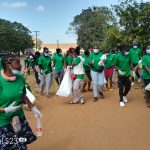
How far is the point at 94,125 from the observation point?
976 cm

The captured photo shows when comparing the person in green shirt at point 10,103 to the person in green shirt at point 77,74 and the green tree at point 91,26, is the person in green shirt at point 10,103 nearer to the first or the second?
the person in green shirt at point 77,74

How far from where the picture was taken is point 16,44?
80.2m

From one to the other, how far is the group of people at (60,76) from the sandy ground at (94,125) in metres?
0.61

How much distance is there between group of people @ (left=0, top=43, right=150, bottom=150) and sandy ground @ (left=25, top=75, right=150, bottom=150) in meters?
0.61

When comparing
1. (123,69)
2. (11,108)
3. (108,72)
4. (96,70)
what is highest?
(11,108)

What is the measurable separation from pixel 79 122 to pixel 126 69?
2.78m

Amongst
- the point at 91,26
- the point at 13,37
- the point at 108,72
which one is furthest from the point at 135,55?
the point at 13,37

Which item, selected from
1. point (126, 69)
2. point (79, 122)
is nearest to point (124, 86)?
point (126, 69)

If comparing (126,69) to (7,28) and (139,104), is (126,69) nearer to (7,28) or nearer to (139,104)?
(139,104)

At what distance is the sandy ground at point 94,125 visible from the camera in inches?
321

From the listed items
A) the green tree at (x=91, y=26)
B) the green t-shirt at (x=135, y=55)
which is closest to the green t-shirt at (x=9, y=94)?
the green t-shirt at (x=135, y=55)

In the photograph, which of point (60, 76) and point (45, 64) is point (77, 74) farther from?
point (60, 76)

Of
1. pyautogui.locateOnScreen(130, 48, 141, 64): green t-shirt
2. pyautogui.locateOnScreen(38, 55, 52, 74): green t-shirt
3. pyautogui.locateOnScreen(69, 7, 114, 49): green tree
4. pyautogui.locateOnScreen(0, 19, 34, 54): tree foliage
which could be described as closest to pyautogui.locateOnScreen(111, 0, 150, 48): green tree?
pyautogui.locateOnScreen(130, 48, 141, 64): green t-shirt

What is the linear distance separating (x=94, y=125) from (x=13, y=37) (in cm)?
7019
